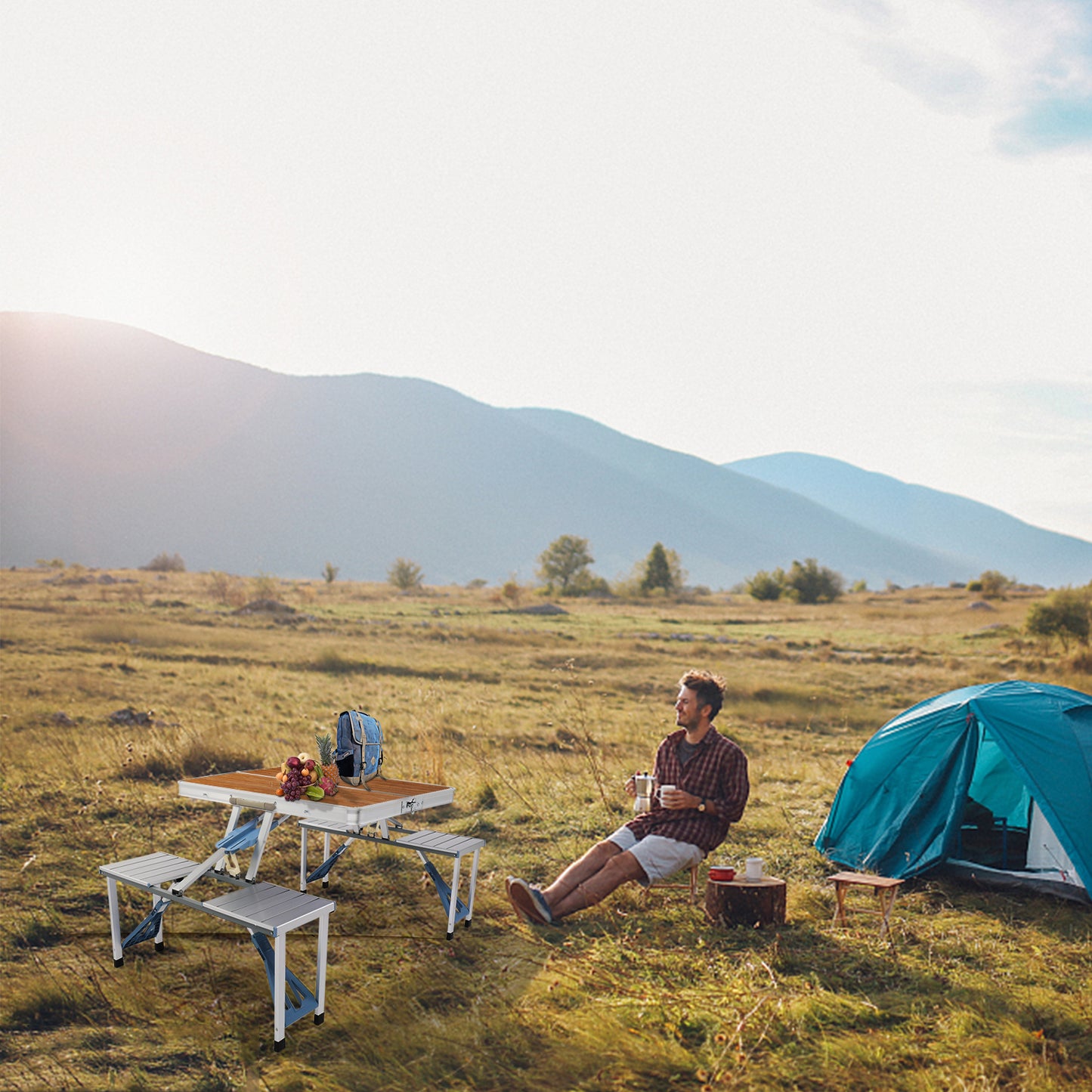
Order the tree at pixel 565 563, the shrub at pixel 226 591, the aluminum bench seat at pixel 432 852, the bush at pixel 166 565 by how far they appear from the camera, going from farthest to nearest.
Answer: the tree at pixel 565 563 < the bush at pixel 166 565 < the shrub at pixel 226 591 < the aluminum bench seat at pixel 432 852

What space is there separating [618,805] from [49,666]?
1480 cm

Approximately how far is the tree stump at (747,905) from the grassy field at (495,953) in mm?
130

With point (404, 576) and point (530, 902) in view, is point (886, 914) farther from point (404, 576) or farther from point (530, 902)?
point (404, 576)

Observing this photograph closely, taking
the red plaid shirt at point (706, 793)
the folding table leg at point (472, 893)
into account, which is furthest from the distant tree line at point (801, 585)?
the folding table leg at point (472, 893)

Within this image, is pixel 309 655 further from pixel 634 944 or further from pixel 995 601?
pixel 995 601

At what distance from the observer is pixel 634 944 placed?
6469 millimetres

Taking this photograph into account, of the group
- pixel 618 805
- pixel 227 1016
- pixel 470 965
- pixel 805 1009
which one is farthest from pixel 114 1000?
pixel 618 805

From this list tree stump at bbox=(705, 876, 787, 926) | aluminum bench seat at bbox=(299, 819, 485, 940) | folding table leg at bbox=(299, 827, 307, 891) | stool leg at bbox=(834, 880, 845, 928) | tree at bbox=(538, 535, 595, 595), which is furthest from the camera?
tree at bbox=(538, 535, 595, 595)

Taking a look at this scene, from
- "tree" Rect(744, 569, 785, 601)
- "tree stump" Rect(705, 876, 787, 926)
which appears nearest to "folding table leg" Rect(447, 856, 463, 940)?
"tree stump" Rect(705, 876, 787, 926)

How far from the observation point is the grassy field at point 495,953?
485 cm

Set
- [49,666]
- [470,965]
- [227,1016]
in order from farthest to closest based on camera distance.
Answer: [49,666] → [470,965] → [227,1016]

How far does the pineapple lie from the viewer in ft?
20.1

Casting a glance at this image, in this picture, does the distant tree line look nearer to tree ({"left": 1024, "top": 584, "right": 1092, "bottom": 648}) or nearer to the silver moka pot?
tree ({"left": 1024, "top": 584, "right": 1092, "bottom": 648})

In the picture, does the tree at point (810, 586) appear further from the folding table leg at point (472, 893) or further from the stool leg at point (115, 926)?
the stool leg at point (115, 926)
